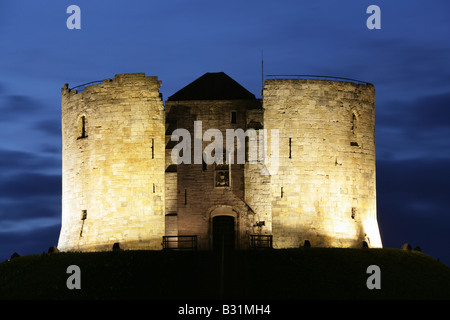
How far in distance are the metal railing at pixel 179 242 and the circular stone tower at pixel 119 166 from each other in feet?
2.39

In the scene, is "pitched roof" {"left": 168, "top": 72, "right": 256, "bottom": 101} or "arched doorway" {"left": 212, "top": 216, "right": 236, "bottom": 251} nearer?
"arched doorway" {"left": 212, "top": 216, "right": 236, "bottom": 251}

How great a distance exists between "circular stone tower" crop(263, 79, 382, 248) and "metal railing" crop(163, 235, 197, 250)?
3.93m

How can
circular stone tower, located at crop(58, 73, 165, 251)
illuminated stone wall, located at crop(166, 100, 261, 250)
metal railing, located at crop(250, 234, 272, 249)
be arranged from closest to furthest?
metal railing, located at crop(250, 234, 272, 249), illuminated stone wall, located at crop(166, 100, 261, 250), circular stone tower, located at crop(58, 73, 165, 251)

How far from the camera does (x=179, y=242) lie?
42844mm

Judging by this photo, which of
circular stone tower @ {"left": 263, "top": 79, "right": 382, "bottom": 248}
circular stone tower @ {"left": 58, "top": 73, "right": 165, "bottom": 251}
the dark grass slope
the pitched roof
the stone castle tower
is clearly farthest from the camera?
the pitched roof

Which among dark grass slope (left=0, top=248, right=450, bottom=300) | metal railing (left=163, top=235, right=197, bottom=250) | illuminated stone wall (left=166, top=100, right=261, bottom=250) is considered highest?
illuminated stone wall (left=166, top=100, right=261, bottom=250)

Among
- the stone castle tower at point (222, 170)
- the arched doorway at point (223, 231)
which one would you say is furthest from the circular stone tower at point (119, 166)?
the arched doorway at point (223, 231)

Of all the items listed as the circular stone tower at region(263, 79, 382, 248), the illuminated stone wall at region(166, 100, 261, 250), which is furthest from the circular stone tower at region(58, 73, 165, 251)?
the circular stone tower at region(263, 79, 382, 248)

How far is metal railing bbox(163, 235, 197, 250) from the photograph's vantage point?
140 ft

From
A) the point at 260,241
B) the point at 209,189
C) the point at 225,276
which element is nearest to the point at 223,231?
the point at 260,241

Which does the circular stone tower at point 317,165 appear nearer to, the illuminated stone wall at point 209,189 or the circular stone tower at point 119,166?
the illuminated stone wall at point 209,189

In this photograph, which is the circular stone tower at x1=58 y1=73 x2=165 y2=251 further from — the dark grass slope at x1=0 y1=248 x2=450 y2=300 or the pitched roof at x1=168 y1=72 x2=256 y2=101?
the dark grass slope at x1=0 y1=248 x2=450 y2=300

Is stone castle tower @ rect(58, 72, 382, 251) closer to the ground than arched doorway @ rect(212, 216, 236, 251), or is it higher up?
higher up
